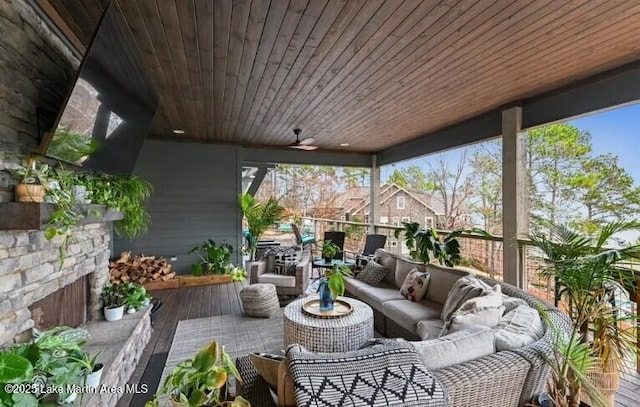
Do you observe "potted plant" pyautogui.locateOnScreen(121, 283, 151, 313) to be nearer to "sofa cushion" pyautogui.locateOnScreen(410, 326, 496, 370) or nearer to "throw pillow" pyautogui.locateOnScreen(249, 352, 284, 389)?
"throw pillow" pyautogui.locateOnScreen(249, 352, 284, 389)

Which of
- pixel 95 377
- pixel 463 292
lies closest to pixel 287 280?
pixel 463 292

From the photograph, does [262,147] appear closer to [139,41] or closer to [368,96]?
[368,96]

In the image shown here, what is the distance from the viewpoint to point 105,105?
2141mm

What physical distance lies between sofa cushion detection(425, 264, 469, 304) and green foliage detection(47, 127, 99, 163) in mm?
3264

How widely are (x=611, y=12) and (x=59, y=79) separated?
12.8ft

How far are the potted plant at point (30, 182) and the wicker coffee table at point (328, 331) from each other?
193cm

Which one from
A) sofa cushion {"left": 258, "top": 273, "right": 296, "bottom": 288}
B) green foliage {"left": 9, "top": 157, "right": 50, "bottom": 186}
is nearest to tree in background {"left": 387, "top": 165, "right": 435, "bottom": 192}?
sofa cushion {"left": 258, "top": 273, "right": 296, "bottom": 288}

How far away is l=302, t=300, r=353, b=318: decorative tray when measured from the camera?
2.70 m

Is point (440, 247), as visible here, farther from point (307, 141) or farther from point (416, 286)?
point (307, 141)

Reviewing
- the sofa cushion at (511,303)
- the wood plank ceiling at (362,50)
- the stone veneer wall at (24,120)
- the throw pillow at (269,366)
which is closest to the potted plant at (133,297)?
the stone veneer wall at (24,120)

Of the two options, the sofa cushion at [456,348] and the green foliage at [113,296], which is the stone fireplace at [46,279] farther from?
the sofa cushion at [456,348]

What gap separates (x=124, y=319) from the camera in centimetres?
292

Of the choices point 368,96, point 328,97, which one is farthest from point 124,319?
point 368,96

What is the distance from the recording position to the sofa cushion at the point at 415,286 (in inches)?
129
